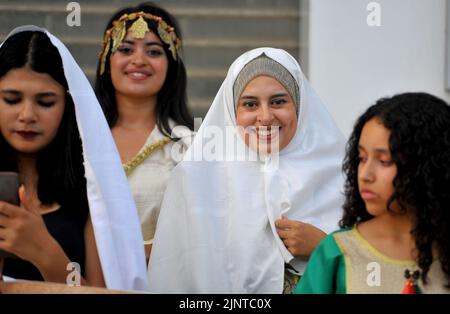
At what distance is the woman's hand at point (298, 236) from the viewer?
14.9 feet

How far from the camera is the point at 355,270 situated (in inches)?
144

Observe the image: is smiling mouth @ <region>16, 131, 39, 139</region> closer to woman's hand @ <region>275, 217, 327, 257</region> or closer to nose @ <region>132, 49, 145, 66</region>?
woman's hand @ <region>275, 217, 327, 257</region>

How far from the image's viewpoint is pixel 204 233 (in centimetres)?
466

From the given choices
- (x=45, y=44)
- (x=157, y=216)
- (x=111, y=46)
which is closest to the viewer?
(x=45, y=44)

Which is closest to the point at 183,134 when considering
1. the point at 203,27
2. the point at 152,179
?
the point at 152,179

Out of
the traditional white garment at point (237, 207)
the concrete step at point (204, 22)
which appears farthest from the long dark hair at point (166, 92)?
the concrete step at point (204, 22)

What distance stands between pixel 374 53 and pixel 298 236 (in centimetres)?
287

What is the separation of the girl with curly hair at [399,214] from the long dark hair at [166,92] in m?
1.77

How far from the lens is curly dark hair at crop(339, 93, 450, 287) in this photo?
11.9ft

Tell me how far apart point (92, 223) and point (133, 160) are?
3.79 ft

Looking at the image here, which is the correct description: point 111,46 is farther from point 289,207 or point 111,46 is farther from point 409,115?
point 409,115

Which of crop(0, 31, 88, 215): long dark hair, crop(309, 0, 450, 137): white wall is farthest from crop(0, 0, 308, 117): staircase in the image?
crop(0, 31, 88, 215): long dark hair

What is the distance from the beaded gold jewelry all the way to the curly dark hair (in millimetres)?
1652
